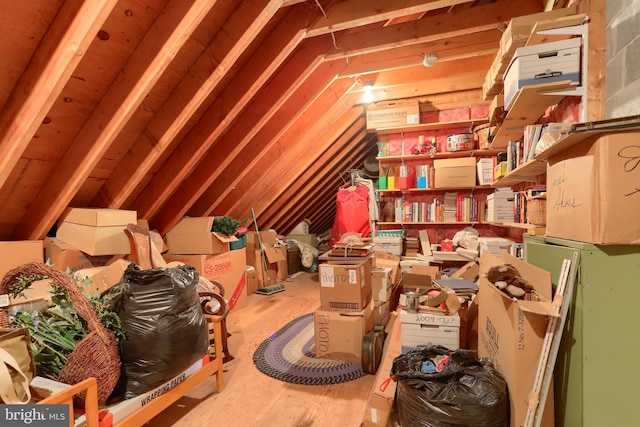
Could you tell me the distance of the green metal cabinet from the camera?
1006mm

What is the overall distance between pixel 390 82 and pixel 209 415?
3657 millimetres

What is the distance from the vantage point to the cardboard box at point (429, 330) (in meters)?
1.82

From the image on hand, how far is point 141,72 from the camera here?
1.78 metres

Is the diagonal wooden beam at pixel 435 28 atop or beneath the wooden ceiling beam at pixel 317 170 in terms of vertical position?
atop

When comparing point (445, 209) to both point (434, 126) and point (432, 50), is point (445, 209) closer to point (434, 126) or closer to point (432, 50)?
point (434, 126)

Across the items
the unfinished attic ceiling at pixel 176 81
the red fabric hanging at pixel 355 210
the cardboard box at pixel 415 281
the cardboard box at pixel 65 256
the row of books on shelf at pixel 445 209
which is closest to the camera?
the unfinished attic ceiling at pixel 176 81

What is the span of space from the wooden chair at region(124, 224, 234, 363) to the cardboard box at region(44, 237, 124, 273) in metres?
0.32

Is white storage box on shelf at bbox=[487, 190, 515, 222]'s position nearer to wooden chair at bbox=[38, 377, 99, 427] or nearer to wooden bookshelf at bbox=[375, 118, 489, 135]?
→ wooden bookshelf at bbox=[375, 118, 489, 135]

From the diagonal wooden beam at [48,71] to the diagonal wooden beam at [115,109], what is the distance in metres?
0.36

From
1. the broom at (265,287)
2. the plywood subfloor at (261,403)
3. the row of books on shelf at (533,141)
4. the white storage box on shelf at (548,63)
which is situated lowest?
the plywood subfloor at (261,403)

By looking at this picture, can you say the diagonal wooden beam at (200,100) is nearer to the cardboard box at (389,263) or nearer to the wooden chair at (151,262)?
the wooden chair at (151,262)

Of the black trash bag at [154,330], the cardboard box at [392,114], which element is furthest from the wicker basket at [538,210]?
the cardboard box at [392,114]

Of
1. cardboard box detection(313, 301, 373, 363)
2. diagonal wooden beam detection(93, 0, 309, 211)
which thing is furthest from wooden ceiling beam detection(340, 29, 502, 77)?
cardboard box detection(313, 301, 373, 363)

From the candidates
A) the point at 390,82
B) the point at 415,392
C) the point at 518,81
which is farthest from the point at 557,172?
the point at 390,82
